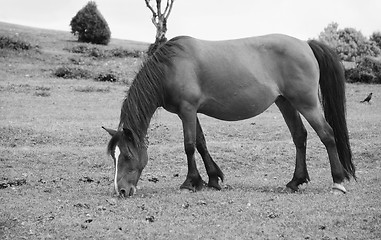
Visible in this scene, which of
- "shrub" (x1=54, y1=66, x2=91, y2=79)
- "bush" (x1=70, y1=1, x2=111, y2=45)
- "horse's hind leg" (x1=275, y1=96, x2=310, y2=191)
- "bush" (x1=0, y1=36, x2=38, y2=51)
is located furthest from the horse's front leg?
"bush" (x1=70, y1=1, x2=111, y2=45)

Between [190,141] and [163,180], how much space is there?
2187 mm

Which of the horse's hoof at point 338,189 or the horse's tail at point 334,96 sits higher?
the horse's tail at point 334,96

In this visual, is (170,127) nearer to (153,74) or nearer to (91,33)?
(153,74)

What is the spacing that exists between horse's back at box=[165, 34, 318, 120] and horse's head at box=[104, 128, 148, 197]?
4.17 feet

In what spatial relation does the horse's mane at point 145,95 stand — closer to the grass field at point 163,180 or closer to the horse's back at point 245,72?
the horse's back at point 245,72

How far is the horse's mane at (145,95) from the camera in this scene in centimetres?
870

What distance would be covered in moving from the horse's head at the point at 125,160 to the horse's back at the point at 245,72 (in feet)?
4.17

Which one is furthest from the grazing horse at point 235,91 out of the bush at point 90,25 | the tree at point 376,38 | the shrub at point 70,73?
the tree at point 376,38

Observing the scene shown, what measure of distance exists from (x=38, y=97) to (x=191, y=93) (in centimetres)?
1442

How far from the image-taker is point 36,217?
755cm

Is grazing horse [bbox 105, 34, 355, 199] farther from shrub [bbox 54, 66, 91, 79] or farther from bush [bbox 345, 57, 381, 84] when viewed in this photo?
bush [bbox 345, 57, 381, 84]

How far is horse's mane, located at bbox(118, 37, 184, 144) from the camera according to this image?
870cm

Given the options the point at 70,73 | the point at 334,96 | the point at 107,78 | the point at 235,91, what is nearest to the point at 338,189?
the point at 334,96

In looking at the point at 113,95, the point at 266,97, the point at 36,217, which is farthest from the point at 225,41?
the point at 113,95
